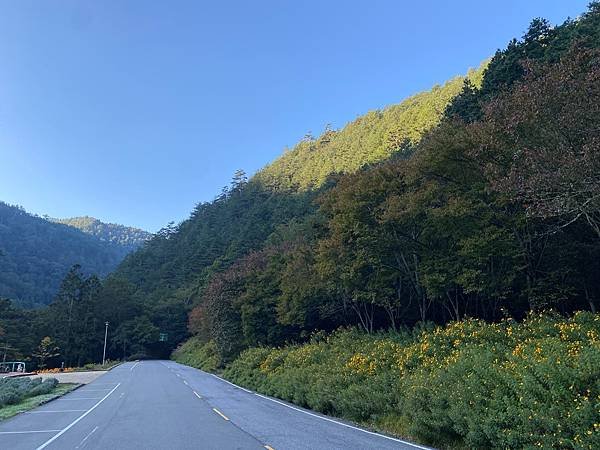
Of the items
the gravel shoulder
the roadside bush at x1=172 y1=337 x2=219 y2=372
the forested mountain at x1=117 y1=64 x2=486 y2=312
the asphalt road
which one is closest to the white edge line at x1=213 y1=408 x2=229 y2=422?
the asphalt road

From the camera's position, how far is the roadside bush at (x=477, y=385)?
7.36m

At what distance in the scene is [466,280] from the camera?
18.2 metres

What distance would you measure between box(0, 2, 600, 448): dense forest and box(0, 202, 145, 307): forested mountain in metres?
109

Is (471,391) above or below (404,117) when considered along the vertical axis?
below

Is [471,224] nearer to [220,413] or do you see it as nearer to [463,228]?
[463,228]

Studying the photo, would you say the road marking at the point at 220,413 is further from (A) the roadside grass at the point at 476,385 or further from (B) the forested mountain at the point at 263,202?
(B) the forested mountain at the point at 263,202

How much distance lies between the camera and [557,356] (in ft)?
26.5

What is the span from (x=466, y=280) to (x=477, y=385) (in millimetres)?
9329

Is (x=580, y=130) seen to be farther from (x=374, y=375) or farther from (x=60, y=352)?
(x=60, y=352)

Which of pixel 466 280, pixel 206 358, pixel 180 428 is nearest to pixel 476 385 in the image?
pixel 180 428

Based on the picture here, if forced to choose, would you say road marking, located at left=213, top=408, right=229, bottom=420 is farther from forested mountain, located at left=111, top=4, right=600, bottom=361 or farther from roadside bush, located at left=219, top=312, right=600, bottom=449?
forested mountain, located at left=111, top=4, right=600, bottom=361

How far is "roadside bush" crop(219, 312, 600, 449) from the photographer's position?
736 centimetres

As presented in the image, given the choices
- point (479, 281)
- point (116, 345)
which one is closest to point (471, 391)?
point (479, 281)

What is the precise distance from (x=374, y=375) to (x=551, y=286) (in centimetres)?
897
